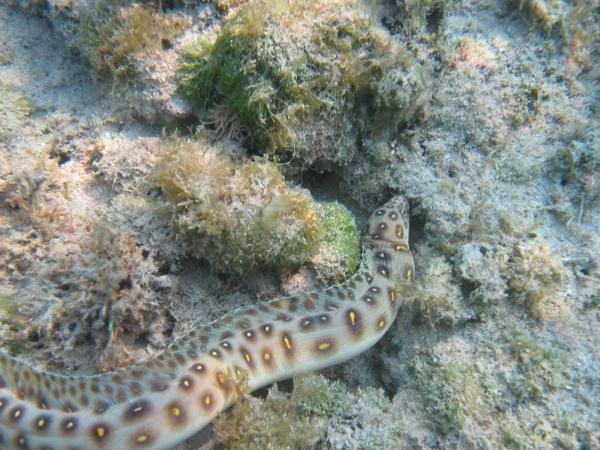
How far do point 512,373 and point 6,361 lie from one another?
5221 mm

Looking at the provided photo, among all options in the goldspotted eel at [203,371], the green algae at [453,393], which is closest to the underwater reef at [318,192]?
the green algae at [453,393]

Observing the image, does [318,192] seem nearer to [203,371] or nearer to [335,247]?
[335,247]

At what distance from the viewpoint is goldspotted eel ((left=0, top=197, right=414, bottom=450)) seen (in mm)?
3396

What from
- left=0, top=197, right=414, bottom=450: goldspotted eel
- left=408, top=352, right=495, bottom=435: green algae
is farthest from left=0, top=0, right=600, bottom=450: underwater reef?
left=0, top=197, right=414, bottom=450: goldspotted eel

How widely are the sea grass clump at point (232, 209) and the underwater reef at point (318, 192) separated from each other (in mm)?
25

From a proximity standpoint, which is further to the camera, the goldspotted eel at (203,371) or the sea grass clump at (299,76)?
the sea grass clump at (299,76)

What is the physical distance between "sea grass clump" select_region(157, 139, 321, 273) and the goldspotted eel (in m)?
0.69

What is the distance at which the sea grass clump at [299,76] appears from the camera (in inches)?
169

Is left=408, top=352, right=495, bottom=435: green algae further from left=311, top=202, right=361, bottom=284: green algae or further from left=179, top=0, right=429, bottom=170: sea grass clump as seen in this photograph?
left=179, top=0, right=429, bottom=170: sea grass clump

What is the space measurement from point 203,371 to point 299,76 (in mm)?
3334

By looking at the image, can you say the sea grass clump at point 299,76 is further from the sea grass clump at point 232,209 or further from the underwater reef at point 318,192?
the sea grass clump at point 232,209

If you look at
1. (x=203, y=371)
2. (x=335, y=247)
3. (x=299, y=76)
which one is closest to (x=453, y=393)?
(x=335, y=247)

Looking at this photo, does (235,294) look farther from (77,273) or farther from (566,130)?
(566,130)

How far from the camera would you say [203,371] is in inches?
152
